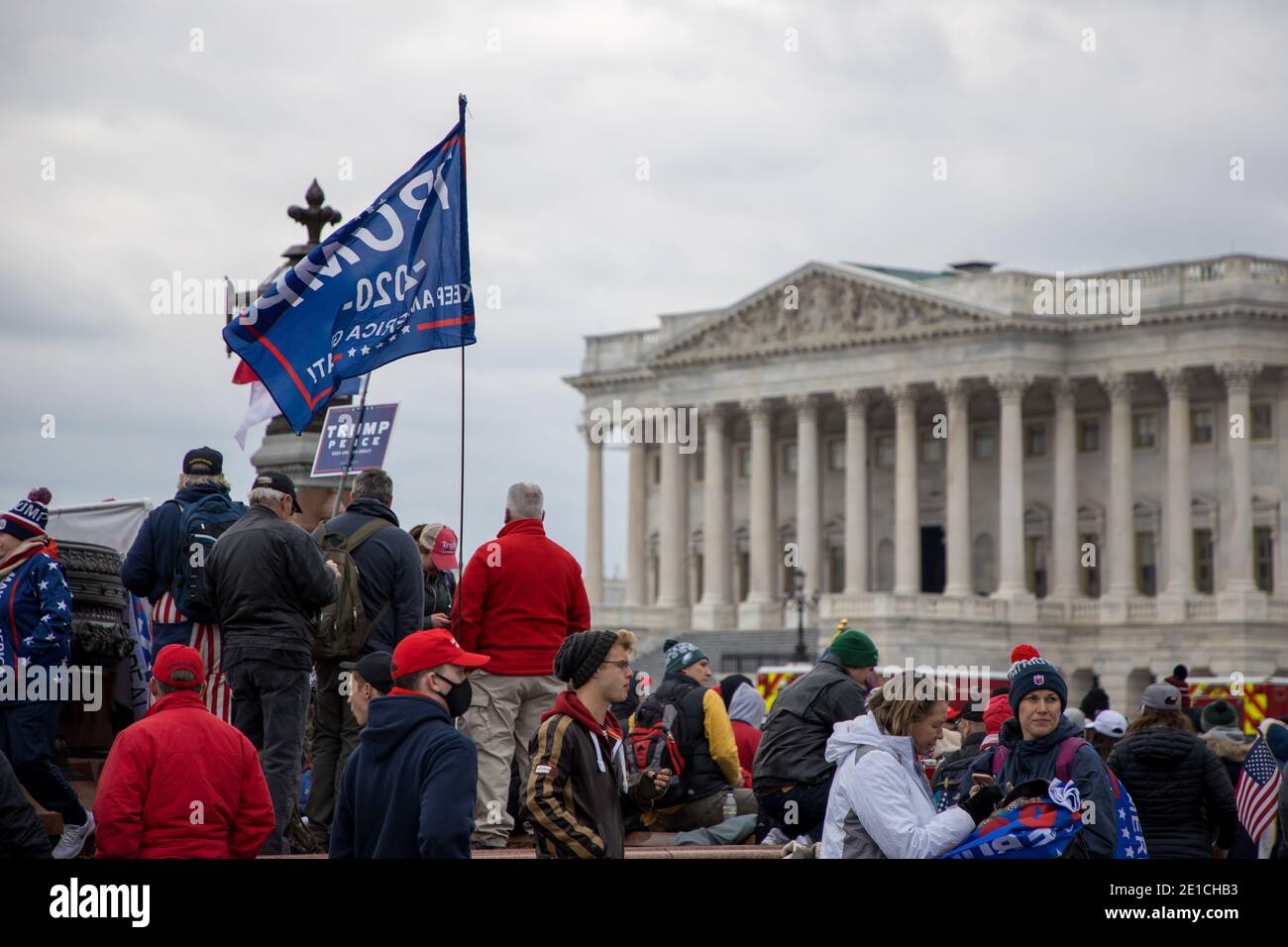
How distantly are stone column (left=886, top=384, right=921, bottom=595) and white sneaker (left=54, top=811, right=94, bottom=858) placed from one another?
6510cm

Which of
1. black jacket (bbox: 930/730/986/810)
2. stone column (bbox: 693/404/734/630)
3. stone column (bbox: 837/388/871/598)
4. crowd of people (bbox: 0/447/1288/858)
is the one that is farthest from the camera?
stone column (bbox: 693/404/734/630)

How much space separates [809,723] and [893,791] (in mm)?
2902

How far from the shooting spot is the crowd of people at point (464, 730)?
29.9ft

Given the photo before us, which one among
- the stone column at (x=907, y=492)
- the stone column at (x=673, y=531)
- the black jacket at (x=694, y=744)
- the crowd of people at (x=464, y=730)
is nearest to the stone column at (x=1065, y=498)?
the stone column at (x=907, y=492)

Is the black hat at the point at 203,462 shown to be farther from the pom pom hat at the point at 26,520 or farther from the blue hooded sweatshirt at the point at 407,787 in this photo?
the blue hooded sweatshirt at the point at 407,787

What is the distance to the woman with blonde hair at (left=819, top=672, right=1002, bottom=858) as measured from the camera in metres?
9.28

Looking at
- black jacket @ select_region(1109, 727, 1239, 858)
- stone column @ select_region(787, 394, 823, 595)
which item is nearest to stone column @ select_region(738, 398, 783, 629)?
stone column @ select_region(787, 394, 823, 595)

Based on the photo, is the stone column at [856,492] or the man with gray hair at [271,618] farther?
the stone column at [856,492]

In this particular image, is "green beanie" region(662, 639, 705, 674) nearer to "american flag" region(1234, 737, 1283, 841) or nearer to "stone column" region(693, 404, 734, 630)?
"american flag" region(1234, 737, 1283, 841)

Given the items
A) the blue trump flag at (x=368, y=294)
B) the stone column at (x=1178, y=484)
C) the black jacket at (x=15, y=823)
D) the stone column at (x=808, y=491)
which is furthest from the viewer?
the stone column at (x=808, y=491)

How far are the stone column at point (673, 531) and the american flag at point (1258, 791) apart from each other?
69.9 meters

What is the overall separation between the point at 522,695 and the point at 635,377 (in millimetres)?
74388

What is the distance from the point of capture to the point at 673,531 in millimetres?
84875
